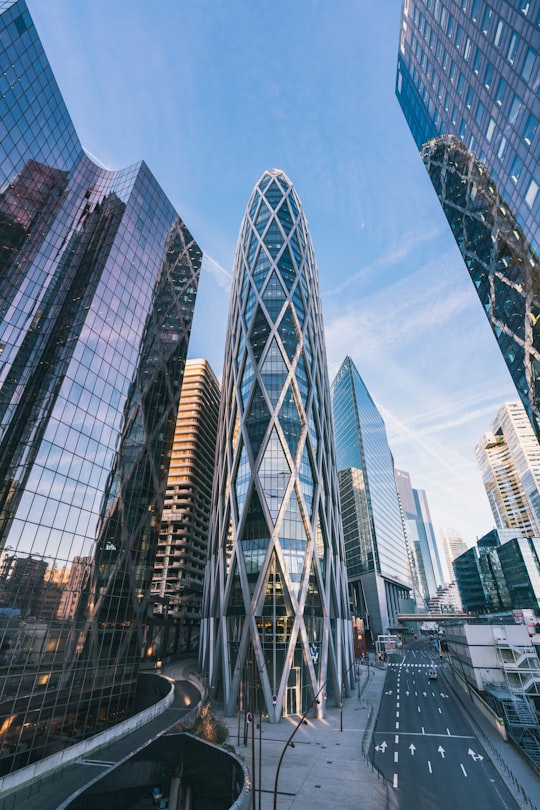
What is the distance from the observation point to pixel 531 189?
34.8 metres

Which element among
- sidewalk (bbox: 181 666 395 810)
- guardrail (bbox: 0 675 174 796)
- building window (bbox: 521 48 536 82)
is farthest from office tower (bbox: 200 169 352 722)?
building window (bbox: 521 48 536 82)

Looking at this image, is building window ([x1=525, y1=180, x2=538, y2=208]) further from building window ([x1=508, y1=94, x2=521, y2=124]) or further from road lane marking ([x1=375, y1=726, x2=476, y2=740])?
road lane marking ([x1=375, y1=726, x2=476, y2=740])

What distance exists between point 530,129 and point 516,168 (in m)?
3.59

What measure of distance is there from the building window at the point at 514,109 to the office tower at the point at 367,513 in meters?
108

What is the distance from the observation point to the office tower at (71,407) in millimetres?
29391

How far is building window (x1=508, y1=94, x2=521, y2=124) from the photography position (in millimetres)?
34719

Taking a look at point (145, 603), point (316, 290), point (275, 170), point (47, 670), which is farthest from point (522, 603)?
point (275, 170)

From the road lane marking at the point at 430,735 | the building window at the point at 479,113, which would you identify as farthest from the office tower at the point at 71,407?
the building window at the point at 479,113

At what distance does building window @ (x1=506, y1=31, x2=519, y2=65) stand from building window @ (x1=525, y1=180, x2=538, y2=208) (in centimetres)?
1081

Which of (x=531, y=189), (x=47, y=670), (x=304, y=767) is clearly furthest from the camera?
(x=531, y=189)

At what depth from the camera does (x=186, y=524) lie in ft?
292

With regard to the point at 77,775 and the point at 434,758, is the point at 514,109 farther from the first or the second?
the point at 77,775

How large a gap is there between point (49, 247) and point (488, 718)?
68441 millimetres

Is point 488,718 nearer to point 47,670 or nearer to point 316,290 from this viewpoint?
point 47,670
